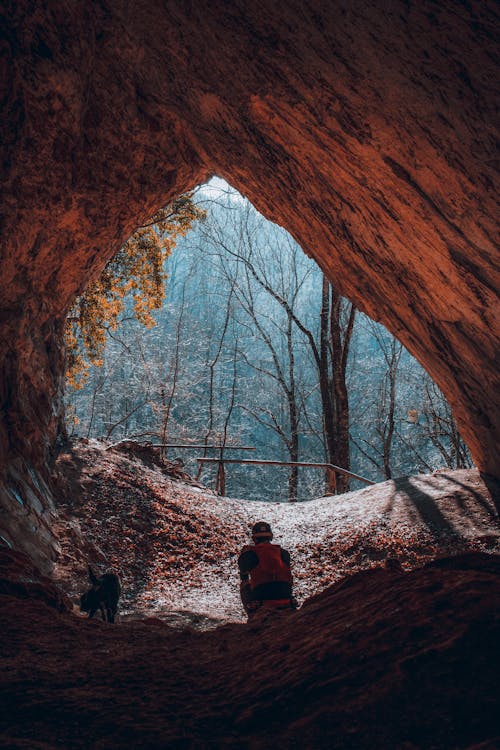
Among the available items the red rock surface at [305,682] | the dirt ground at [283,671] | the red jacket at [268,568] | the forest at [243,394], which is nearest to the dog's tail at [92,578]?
the dirt ground at [283,671]

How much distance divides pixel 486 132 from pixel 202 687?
3201mm

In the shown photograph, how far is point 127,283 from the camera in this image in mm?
13414

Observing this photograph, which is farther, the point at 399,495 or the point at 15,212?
the point at 399,495

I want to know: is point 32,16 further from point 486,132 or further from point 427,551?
point 427,551

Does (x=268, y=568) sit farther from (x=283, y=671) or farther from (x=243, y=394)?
(x=243, y=394)

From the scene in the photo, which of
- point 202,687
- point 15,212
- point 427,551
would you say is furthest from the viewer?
point 427,551

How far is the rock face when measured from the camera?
2.87m

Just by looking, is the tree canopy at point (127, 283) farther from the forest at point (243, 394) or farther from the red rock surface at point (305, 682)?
the red rock surface at point (305, 682)

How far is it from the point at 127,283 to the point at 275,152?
898 cm

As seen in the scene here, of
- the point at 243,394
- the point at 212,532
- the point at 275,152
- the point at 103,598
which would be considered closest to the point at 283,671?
the point at 103,598

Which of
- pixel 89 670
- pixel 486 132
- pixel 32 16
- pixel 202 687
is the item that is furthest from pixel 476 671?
pixel 32 16

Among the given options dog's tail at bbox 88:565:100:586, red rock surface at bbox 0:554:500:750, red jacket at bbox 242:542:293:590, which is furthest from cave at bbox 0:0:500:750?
red jacket at bbox 242:542:293:590

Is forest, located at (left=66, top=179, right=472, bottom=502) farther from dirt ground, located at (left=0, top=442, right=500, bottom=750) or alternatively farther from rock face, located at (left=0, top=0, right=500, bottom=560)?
dirt ground, located at (left=0, top=442, right=500, bottom=750)

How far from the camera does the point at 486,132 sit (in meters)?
2.64
